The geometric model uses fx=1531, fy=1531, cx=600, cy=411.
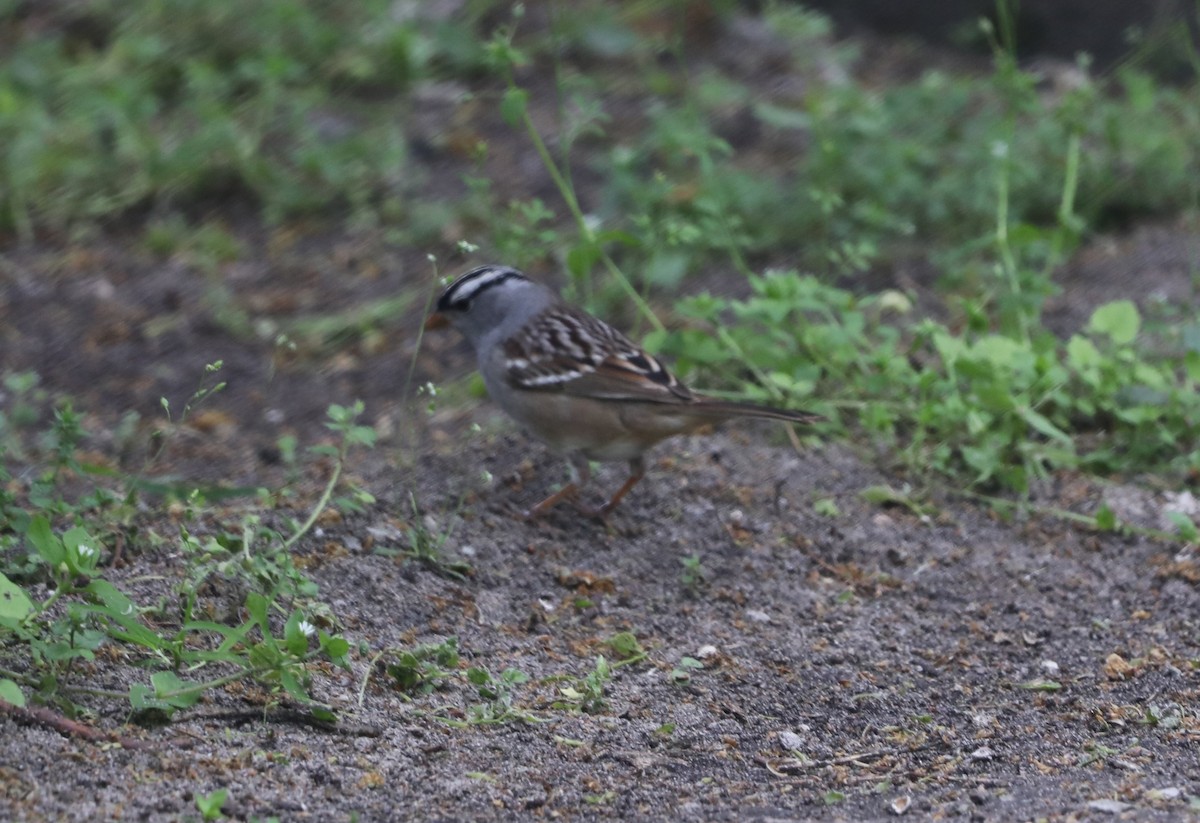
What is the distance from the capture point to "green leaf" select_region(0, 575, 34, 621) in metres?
2.89

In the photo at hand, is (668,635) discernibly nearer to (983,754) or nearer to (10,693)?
(983,754)

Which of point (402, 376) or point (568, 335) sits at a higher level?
point (568, 335)

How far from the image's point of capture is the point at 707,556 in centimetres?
452

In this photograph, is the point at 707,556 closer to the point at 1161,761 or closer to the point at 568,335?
the point at 568,335

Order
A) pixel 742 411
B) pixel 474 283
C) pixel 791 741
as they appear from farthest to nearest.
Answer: pixel 474 283 < pixel 742 411 < pixel 791 741

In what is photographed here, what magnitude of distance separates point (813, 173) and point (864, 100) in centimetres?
94

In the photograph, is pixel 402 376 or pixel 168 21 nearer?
pixel 402 376

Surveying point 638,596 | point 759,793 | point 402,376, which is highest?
point 759,793

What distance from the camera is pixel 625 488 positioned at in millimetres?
4785

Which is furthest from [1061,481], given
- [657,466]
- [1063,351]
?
[657,466]

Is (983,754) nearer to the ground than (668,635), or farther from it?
farther from it

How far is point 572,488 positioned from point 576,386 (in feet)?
1.06

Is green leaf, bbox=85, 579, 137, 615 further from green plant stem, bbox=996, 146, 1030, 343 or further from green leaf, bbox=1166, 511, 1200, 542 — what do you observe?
green plant stem, bbox=996, 146, 1030, 343

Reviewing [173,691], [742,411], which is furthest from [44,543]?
[742,411]
